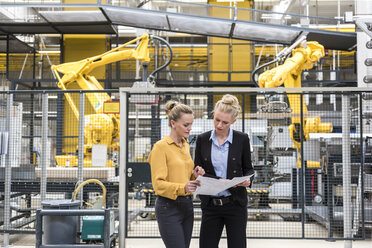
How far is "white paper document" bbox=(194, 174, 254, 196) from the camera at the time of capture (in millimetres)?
2625

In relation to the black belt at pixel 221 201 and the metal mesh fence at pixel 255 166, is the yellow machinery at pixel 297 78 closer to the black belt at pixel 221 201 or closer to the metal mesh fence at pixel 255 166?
the metal mesh fence at pixel 255 166

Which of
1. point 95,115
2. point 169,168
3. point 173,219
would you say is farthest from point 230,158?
point 95,115

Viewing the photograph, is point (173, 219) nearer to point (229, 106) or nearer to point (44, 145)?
point (229, 106)

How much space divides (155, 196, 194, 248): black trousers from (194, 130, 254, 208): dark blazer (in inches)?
6.3

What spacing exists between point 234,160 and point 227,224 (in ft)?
1.49

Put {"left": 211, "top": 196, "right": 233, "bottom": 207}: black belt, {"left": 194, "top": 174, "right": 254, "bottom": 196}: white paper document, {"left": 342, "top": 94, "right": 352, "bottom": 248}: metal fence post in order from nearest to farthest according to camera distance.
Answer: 1. {"left": 194, "top": 174, "right": 254, "bottom": 196}: white paper document
2. {"left": 211, "top": 196, "right": 233, "bottom": 207}: black belt
3. {"left": 342, "top": 94, "right": 352, "bottom": 248}: metal fence post

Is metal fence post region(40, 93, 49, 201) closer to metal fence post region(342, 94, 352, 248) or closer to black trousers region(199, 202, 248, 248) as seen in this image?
black trousers region(199, 202, 248, 248)

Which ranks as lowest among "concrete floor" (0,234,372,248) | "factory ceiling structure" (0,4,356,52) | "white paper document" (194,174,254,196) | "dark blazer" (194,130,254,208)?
"concrete floor" (0,234,372,248)

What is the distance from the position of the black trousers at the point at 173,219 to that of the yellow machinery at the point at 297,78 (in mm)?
5367

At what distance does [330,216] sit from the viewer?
664cm

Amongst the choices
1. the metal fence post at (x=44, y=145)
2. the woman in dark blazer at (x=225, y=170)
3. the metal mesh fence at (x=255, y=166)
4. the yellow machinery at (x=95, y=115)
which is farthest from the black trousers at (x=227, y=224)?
the yellow machinery at (x=95, y=115)

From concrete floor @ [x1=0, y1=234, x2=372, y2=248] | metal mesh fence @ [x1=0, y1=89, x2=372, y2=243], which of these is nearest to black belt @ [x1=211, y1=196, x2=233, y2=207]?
metal mesh fence @ [x1=0, y1=89, x2=372, y2=243]

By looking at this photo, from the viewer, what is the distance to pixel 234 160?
9.57 feet

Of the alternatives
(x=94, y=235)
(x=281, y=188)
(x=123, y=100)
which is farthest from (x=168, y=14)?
(x=94, y=235)
